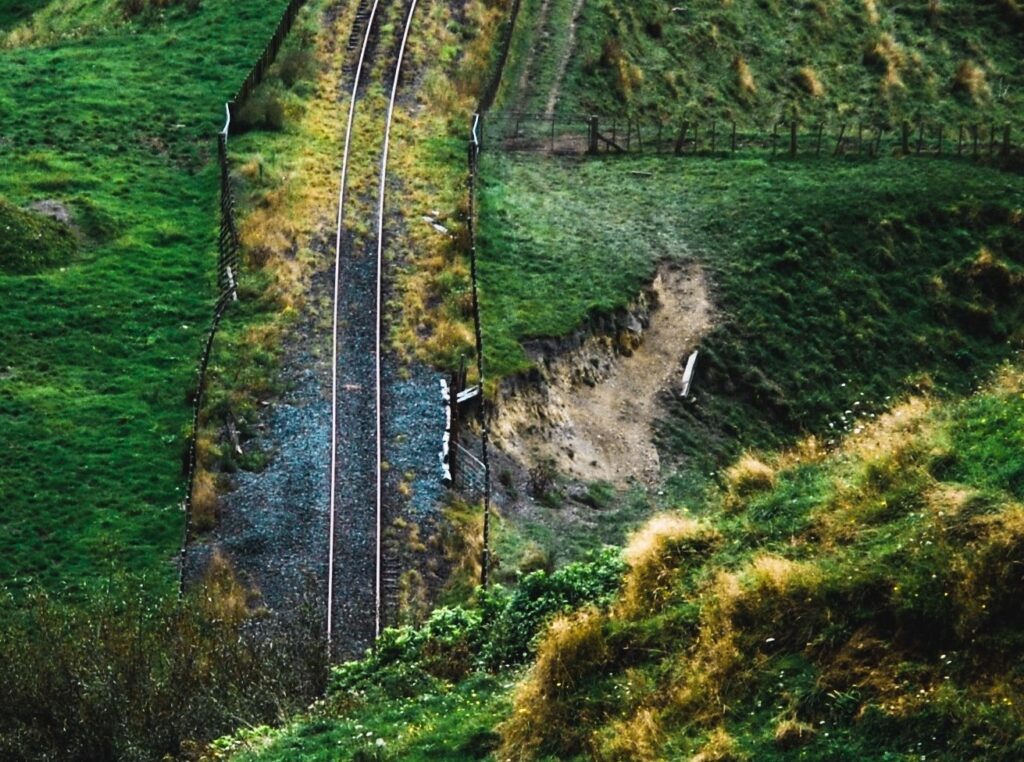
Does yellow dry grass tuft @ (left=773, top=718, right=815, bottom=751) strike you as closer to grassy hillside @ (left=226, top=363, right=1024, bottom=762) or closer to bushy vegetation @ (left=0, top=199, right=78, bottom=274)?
grassy hillside @ (left=226, top=363, right=1024, bottom=762)

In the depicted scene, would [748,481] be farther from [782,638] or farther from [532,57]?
[532,57]

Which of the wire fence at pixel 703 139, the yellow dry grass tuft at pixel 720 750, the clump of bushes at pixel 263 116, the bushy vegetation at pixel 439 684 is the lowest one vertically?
the bushy vegetation at pixel 439 684

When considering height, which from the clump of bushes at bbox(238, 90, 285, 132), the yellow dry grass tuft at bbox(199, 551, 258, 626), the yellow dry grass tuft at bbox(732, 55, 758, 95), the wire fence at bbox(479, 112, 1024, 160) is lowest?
the yellow dry grass tuft at bbox(199, 551, 258, 626)

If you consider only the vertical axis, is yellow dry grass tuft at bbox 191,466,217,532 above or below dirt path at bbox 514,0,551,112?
below

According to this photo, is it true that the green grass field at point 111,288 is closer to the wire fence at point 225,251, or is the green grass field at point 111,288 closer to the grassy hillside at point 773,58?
the wire fence at point 225,251

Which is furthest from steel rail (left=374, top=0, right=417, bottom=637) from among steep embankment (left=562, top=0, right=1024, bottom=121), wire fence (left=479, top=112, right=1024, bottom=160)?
steep embankment (left=562, top=0, right=1024, bottom=121)

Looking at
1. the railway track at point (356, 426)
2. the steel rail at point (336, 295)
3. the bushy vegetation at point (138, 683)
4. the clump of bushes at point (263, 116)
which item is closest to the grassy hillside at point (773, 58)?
the steel rail at point (336, 295)
